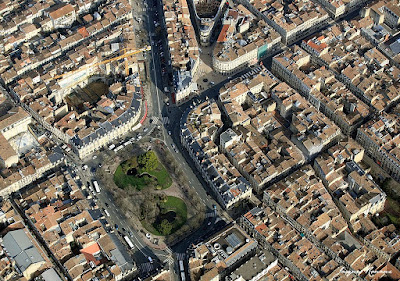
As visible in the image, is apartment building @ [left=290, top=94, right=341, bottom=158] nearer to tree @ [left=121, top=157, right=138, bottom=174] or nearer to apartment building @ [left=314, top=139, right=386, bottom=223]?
apartment building @ [left=314, top=139, right=386, bottom=223]

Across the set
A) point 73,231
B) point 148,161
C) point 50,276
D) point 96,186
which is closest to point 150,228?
point 73,231

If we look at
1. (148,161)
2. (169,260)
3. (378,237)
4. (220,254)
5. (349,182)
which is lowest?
(378,237)

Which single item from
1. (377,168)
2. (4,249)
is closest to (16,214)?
(4,249)

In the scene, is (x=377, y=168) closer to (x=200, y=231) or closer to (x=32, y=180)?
(x=200, y=231)

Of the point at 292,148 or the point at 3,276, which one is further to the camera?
the point at 292,148

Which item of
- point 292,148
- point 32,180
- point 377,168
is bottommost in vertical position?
point 377,168

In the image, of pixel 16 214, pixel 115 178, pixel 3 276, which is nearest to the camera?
pixel 3 276

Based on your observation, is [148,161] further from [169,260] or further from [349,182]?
[349,182]
